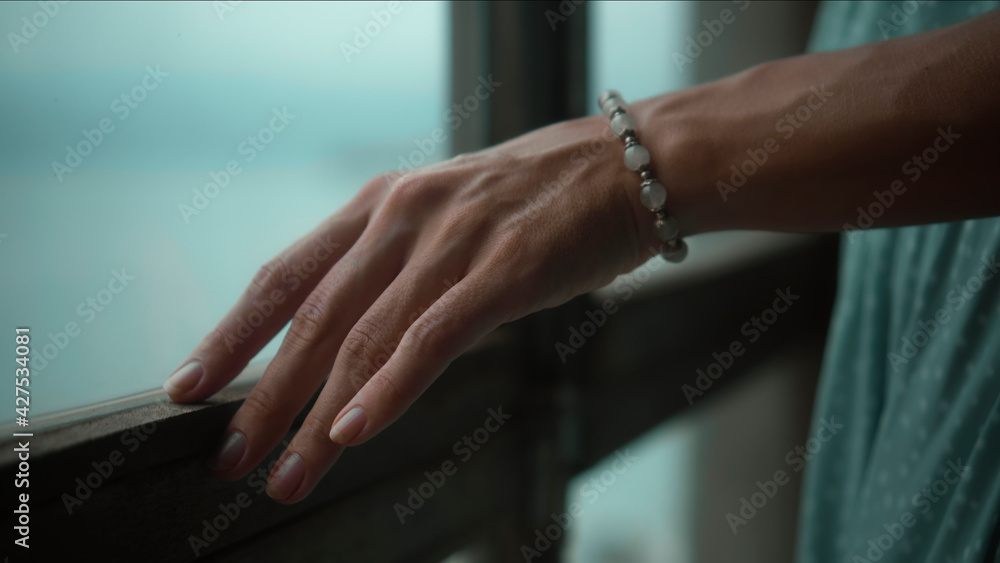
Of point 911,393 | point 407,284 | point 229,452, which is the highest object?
point 407,284

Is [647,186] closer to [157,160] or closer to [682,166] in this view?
[682,166]

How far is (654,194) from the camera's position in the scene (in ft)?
1.60

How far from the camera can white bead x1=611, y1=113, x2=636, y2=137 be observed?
52cm

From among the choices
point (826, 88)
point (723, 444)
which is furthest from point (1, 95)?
point (723, 444)

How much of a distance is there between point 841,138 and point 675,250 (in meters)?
0.14

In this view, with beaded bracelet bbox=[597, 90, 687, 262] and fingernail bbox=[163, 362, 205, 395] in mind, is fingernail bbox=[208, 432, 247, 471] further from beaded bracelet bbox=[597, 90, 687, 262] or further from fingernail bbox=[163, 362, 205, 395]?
beaded bracelet bbox=[597, 90, 687, 262]

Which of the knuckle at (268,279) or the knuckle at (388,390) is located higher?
the knuckle at (268,279)

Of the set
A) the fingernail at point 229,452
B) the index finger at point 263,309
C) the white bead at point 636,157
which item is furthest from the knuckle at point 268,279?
the white bead at point 636,157

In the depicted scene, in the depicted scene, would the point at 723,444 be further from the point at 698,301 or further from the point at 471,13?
the point at 471,13

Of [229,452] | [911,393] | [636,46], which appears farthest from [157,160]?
[636,46]

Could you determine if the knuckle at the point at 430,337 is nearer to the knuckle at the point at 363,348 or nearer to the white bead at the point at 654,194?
the knuckle at the point at 363,348

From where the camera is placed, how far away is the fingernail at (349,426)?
0.42 meters

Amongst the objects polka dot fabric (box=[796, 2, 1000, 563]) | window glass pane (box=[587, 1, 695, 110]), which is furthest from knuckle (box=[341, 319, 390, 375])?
window glass pane (box=[587, 1, 695, 110])

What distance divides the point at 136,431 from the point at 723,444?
33.2 inches
